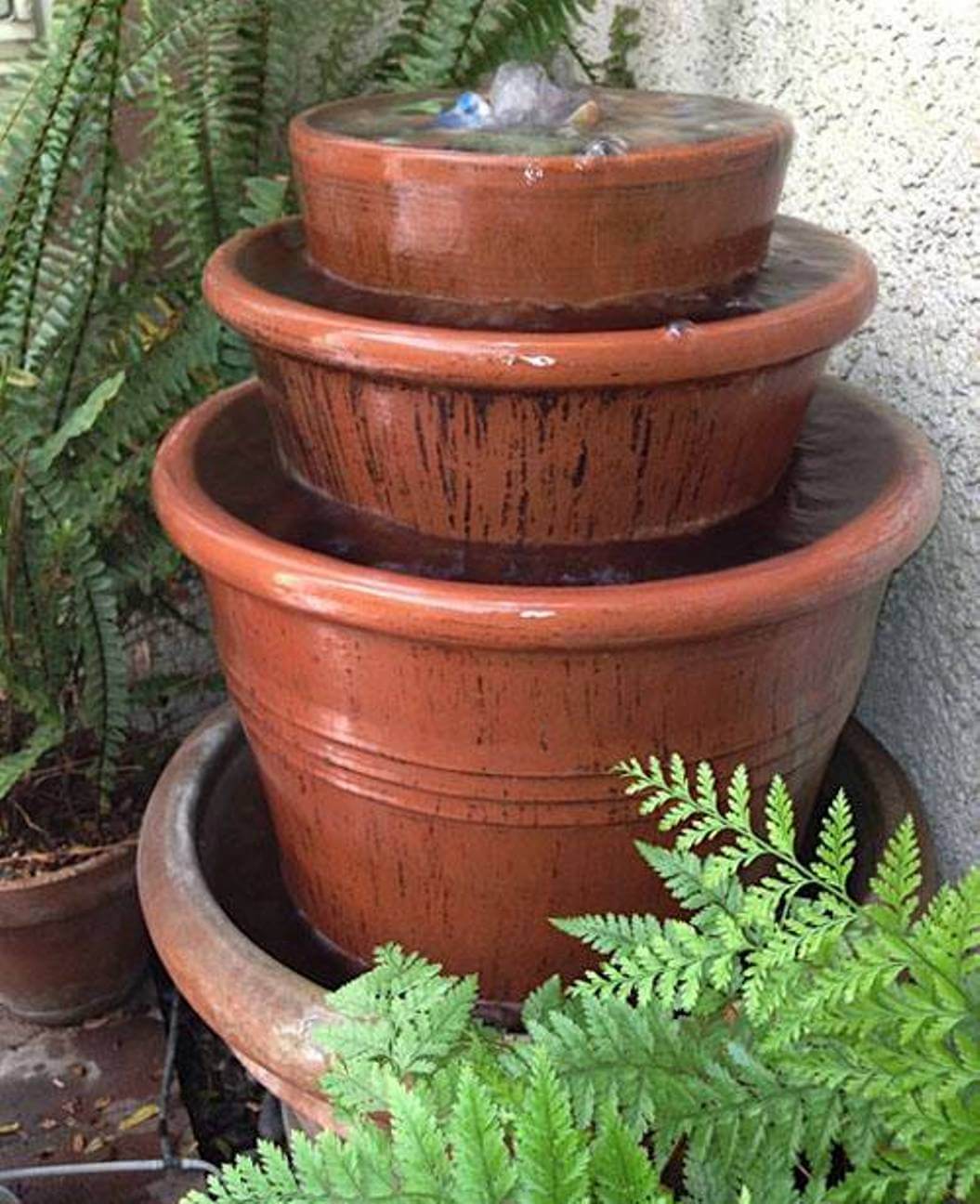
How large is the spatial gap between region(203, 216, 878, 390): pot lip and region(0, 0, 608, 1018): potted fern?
37 centimetres

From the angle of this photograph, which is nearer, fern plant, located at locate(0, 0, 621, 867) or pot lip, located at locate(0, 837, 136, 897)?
fern plant, located at locate(0, 0, 621, 867)

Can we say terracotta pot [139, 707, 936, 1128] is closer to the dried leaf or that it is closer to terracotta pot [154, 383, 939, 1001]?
terracotta pot [154, 383, 939, 1001]

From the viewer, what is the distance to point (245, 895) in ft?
3.69

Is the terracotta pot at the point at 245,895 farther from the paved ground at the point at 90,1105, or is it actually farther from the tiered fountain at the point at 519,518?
the paved ground at the point at 90,1105

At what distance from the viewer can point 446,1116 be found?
2.13 ft

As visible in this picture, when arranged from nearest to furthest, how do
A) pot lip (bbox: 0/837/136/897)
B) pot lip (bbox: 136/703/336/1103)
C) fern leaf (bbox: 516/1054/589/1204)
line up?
fern leaf (bbox: 516/1054/589/1204) < pot lip (bbox: 136/703/336/1103) < pot lip (bbox: 0/837/136/897)

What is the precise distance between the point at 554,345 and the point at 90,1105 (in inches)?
39.1

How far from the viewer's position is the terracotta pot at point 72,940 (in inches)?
50.8

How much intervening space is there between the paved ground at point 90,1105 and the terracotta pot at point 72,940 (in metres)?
0.03

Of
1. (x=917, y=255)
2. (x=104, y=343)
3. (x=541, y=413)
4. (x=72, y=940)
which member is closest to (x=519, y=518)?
(x=541, y=413)

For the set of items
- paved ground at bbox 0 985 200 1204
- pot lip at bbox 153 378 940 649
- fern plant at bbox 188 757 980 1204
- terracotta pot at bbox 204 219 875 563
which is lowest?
paved ground at bbox 0 985 200 1204

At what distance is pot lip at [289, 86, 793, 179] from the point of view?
0.77 m

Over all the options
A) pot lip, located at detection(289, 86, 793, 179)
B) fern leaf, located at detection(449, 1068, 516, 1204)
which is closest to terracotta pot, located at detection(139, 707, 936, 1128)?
fern leaf, located at detection(449, 1068, 516, 1204)

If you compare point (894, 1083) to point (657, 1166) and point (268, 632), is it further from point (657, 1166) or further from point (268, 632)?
point (268, 632)
